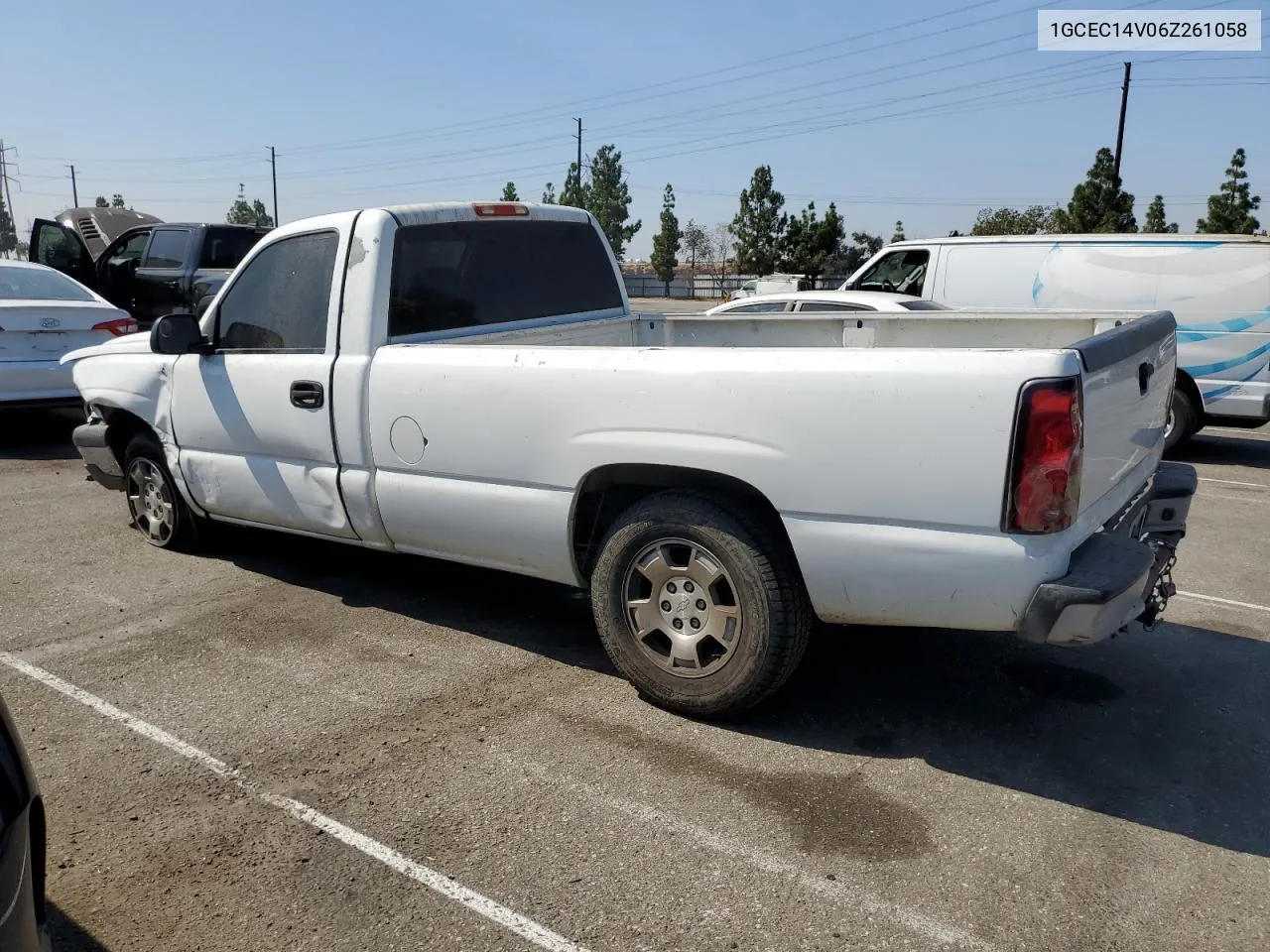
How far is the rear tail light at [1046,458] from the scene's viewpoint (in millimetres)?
2945

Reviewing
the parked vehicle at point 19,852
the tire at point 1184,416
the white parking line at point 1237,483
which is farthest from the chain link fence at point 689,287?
the parked vehicle at point 19,852

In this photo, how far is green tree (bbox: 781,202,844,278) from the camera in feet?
176

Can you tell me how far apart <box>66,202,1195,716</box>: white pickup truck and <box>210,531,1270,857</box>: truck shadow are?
409mm

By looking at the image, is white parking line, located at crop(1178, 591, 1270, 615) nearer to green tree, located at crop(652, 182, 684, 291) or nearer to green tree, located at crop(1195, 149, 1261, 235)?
green tree, located at crop(1195, 149, 1261, 235)

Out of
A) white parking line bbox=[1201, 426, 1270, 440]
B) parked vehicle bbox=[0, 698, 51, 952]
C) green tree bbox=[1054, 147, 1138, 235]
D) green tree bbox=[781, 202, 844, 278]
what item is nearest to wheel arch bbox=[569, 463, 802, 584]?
parked vehicle bbox=[0, 698, 51, 952]

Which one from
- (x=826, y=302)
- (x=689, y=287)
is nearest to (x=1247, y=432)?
(x=826, y=302)

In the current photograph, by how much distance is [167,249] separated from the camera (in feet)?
44.0

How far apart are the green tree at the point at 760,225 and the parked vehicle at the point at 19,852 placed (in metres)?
61.4

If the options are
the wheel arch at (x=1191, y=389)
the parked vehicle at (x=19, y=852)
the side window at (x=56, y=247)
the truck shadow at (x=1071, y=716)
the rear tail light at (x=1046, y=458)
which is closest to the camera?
the parked vehicle at (x=19, y=852)

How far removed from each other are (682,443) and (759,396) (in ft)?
1.14

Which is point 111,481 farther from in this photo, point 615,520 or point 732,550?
point 732,550

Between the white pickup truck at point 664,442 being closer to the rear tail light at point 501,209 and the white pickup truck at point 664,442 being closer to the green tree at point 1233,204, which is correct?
the rear tail light at point 501,209

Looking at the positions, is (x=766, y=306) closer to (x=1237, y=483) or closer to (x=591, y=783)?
(x=1237, y=483)

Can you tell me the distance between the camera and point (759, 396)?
337 centimetres
